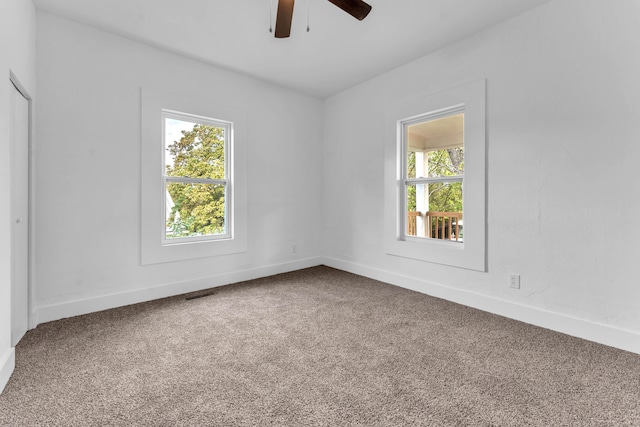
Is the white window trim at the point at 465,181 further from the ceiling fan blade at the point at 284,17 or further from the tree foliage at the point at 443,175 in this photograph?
the ceiling fan blade at the point at 284,17

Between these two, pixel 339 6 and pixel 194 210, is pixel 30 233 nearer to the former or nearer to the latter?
pixel 194 210

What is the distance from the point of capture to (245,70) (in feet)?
12.1

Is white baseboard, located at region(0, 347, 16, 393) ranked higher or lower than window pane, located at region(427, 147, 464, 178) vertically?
lower

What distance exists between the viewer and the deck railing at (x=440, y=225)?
3227 mm

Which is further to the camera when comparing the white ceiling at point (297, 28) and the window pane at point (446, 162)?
the window pane at point (446, 162)

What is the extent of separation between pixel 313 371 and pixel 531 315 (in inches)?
75.9

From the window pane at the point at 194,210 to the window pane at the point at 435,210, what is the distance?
88.9 inches

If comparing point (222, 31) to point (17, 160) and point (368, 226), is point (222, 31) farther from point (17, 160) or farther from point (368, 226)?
point (368, 226)

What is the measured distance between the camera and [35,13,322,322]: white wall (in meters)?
2.58

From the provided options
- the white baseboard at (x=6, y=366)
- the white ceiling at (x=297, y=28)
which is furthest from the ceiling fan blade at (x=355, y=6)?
the white baseboard at (x=6, y=366)

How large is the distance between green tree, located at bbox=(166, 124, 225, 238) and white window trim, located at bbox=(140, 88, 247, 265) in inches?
4.0

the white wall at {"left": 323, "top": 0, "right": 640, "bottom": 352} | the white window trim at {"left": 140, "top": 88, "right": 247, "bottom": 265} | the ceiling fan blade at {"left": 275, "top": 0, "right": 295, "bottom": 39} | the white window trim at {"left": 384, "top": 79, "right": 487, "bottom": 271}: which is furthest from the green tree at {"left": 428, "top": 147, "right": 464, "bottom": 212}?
the white window trim at {"left": 140, "top": 88, "right": 247, "bottom": 265}

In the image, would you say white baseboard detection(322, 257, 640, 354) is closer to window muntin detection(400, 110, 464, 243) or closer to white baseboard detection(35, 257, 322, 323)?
window muntin detection(400, 110, 464, 243)

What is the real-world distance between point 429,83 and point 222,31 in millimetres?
2126
